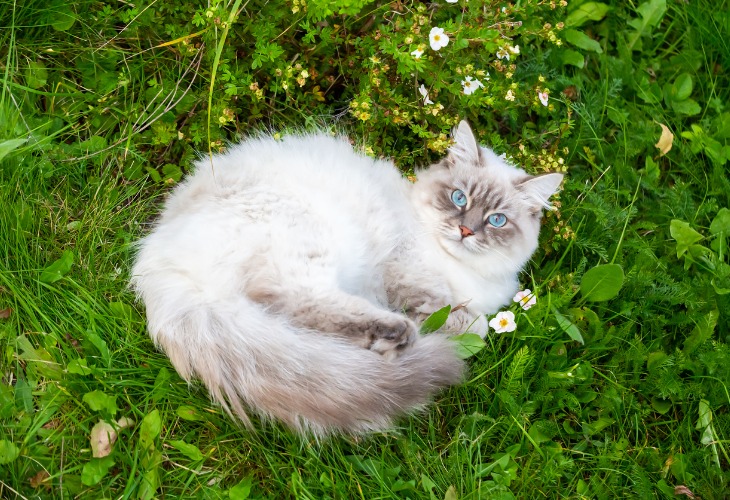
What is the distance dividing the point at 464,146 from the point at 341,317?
3.31 ft

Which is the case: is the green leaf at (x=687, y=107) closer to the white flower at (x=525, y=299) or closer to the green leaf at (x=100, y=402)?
the white flower at (x=525, y=299)

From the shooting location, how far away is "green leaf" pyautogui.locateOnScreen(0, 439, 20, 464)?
2213 mm

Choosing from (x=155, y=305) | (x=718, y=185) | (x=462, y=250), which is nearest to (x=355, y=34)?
(x=462, y=250)

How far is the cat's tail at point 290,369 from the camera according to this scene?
231cm

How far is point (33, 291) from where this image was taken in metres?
2.62

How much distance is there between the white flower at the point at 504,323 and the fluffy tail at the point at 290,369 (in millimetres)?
377

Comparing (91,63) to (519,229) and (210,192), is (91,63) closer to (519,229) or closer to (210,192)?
(210,192)

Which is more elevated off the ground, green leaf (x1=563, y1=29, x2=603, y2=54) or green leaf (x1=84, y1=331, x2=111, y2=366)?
green leaf (x1=563, y1=29, x2=603, y2=54)

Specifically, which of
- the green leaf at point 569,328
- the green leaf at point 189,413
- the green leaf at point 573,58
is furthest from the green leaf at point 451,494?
the green leaf at point 573,58

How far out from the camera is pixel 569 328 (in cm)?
278

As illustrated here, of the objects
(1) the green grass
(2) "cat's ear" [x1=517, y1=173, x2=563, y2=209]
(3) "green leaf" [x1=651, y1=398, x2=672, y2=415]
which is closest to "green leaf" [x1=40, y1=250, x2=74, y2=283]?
(1) the green grass

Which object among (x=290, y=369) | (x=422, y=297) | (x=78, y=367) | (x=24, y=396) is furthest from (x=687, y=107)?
(x=24, y=396)

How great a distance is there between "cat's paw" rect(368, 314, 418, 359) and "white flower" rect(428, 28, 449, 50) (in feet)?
3.80

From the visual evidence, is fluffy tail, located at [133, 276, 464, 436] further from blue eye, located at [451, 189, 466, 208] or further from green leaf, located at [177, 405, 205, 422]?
blue eye, located at [451, 189, 466, 208]
